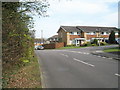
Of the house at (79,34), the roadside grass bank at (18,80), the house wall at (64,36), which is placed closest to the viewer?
the roadside grass bank at (18,80)

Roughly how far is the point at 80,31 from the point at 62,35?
7.33 m

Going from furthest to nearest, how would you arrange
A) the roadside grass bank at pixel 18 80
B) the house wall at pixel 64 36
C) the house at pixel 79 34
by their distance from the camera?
the house at pixel 79 34 → the house wall at pixel 64 36 → the roadside grass bank at pixel 18 80

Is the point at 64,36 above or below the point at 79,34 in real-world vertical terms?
below

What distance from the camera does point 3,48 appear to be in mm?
3852

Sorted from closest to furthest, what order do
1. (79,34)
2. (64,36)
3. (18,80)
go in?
(18,80)
(64,36)
(79,34)

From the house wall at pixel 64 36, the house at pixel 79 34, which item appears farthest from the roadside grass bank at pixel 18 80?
the house wall at pixel 64 36

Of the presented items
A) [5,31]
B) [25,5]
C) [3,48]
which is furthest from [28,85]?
[25,5]

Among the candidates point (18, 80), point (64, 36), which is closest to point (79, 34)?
point (64, 36)

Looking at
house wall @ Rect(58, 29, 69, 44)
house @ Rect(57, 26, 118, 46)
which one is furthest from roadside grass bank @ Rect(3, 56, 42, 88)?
house wall @ Rect(58, 29, 69, 44)

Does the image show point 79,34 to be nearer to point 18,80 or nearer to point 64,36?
point 64,36

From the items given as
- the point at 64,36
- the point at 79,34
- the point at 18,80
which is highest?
the point at 79,34

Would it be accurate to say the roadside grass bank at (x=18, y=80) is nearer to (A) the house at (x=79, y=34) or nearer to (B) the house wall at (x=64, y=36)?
(A) the house at (x=79, y=34)

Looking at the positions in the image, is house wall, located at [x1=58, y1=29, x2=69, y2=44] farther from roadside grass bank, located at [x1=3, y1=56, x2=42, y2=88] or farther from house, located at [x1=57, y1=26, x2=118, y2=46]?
roadside grass bank, located at [x1=3, y1=56, x2=42, y2=88]

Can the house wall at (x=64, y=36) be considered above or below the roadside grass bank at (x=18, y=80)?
above
